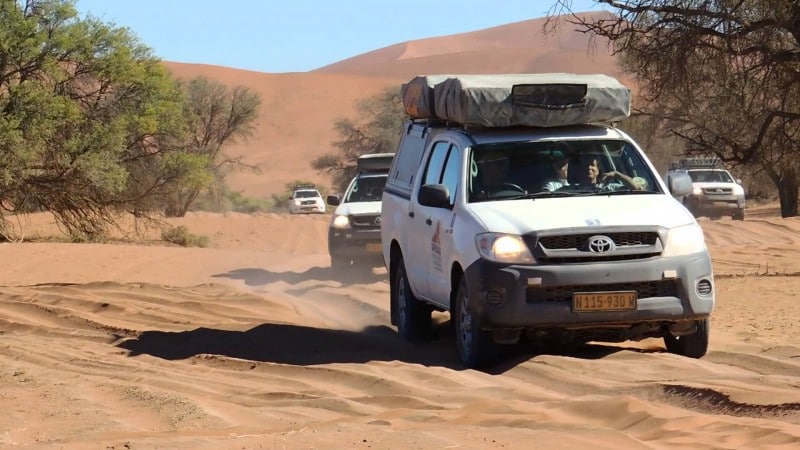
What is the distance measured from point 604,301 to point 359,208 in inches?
432

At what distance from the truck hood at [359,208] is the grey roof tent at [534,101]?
9071mm

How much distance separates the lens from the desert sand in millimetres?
6461

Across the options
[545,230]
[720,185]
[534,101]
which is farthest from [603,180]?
[720,185]

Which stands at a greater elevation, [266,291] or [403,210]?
[403,210]

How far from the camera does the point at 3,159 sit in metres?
22.7

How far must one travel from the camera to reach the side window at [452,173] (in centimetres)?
1012

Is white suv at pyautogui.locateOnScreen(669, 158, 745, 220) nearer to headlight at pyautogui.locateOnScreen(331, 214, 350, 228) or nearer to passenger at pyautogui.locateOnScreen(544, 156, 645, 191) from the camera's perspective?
headlight at pyautogui.locateOnScreen(331, 214, 350, 228)

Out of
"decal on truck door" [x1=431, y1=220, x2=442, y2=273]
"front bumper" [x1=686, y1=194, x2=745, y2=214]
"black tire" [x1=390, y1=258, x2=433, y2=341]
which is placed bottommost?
"front bumper" [x1=686, y1=194, x2=745, y2=214]

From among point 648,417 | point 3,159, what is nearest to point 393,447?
point 648,417

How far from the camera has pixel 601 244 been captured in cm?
894

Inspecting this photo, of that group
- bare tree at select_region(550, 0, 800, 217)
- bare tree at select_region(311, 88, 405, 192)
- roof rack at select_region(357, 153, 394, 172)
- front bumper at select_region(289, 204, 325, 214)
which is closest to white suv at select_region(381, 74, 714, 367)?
bare tree at select_region(550, 0, 800, 217)

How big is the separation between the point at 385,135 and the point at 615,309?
46.5 metres

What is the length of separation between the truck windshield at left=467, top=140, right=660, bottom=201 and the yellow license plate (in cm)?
119

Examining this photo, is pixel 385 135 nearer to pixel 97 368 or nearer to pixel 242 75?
pixel 97 368
